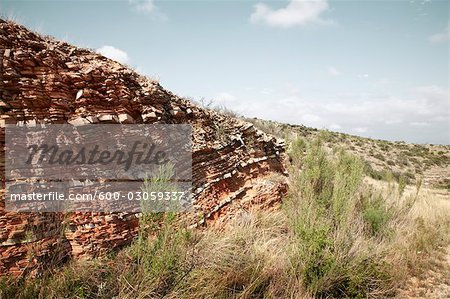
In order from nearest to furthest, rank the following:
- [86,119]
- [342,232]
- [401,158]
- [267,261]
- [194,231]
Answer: [267,261] < [86,119] < [194,231] < [342,232] < [401,158]

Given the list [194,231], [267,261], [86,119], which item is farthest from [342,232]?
[86,119]

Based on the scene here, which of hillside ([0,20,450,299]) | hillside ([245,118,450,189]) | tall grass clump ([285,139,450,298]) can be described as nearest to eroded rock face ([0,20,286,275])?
hillside ([0,20,450,299])

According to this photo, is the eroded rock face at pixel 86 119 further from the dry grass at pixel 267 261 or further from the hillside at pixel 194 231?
the dry grass at pixel 267 261

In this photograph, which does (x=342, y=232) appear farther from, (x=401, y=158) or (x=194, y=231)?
(x=401, y=158)

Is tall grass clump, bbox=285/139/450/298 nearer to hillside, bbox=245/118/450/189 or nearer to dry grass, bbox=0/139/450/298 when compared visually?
dry grass, bbox=0/139/450/298

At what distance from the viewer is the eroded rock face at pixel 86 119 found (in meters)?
3.64

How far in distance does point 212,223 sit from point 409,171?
23289 mm

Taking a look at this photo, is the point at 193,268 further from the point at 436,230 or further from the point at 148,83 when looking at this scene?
the point at 436,230

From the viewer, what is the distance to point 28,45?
164 inches

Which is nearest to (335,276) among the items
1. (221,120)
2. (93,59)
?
(221,120)

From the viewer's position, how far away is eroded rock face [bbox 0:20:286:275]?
364 centimetres

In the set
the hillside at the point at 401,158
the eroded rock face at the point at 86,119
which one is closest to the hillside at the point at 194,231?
the eroded rock face at the point at 86,119

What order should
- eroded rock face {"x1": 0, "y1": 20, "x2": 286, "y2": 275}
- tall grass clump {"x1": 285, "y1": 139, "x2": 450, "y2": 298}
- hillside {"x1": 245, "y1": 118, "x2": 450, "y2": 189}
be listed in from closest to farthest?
eroded rock face {"x1": 0, "y1": 20, "x2": 286, "y2": 275}, tall grass clump {"x1": 285, "y1": 139, "x2": 450, "y2": 298}, hillside {"x1": 245, "y1": 118, "x2": 450, "y2": 189}

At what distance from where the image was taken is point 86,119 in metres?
4.42
